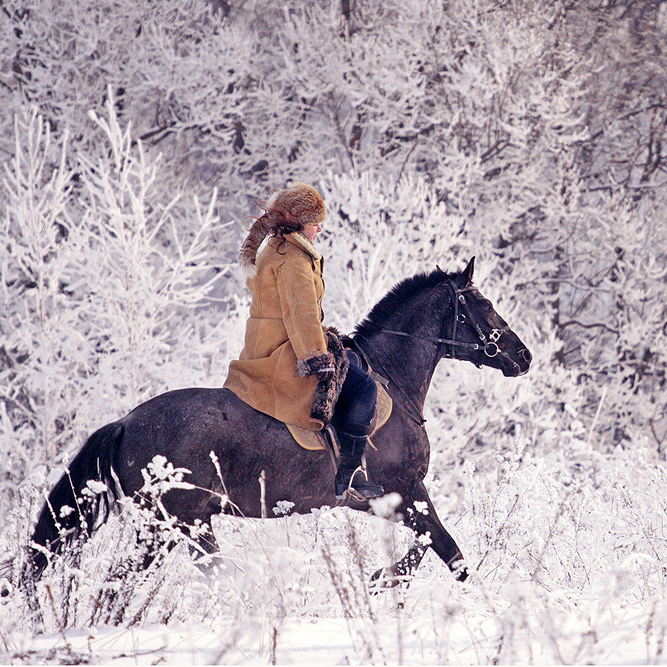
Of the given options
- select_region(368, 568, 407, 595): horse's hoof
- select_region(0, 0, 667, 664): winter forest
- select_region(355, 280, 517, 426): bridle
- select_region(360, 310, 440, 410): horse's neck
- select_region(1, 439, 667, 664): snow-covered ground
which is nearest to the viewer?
select_region(1, 439, 667, 664): snow-covered ground

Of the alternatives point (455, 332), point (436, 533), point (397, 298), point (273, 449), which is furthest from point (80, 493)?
point (455, 332)

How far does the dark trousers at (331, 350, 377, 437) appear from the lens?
4285mm

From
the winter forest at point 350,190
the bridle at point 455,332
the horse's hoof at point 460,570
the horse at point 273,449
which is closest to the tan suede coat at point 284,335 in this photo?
the horse at point 273,449

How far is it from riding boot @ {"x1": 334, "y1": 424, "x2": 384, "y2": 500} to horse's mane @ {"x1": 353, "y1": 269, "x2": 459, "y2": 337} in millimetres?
840

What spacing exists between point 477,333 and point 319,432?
4.42ft

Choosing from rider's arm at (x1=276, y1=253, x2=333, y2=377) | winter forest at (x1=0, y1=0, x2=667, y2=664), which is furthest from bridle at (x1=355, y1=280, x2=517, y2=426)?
winter forest at (x1=0, y1=0, x2=667, y2=664)

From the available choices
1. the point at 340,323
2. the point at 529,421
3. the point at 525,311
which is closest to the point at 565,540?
the point at 340,323

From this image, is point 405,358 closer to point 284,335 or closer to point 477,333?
point 477,333

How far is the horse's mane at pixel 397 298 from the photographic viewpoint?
4.95 meters

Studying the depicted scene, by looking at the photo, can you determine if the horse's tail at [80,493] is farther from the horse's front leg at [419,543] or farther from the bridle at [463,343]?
the bridle at [463,343]

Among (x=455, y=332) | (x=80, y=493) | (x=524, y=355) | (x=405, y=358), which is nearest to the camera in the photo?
(x=80, y=493)

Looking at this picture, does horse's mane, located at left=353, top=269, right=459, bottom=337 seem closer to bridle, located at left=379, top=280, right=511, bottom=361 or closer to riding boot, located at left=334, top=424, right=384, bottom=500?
bridle, located at left=379, top=280, right=511, bottom=361

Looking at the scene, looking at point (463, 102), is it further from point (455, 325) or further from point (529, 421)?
point (455, 325)

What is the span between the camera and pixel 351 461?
434cm
